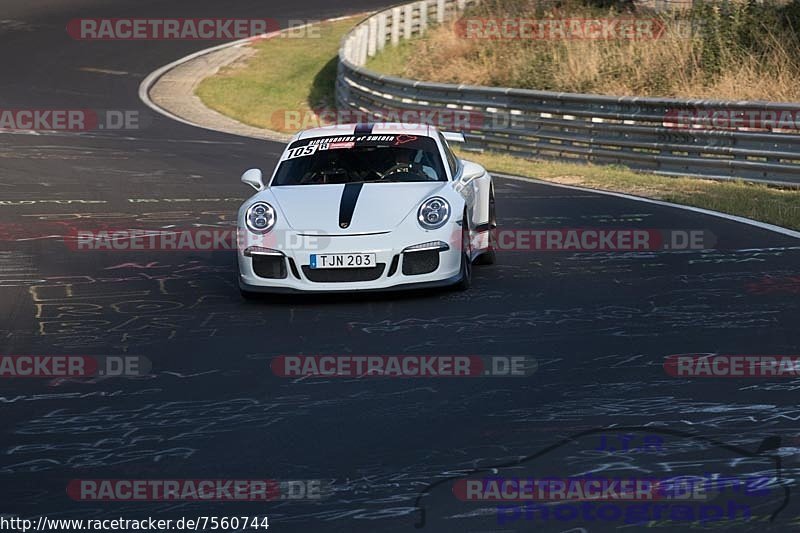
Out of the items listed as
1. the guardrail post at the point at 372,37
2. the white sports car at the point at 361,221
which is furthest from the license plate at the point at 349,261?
the guardrail post at the point at 372,37

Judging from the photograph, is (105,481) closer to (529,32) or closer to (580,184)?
(580,184)

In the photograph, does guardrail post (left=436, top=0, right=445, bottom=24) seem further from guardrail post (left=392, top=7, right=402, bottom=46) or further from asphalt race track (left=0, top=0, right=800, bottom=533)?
asphalt race track (left=0, top=0, right=800, bottom=533)

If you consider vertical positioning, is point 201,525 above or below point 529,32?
below

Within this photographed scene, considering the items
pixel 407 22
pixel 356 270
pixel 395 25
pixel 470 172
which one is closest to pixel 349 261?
pixel 356 270

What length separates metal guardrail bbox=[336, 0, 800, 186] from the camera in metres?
16.5

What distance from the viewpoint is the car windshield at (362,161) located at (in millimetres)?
10859

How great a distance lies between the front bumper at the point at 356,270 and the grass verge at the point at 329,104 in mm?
4681

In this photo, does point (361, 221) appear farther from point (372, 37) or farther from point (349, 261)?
point (372, 37)

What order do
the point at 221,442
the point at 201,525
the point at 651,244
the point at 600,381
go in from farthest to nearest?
the point at 651,244, the point at 600,381, the point at 221,442, the point at 201,525

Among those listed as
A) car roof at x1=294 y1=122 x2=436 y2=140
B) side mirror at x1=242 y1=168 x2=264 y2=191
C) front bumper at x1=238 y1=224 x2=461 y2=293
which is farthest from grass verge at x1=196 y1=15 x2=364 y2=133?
front bumper at x1=238 y1=224 x2=461 y2=293

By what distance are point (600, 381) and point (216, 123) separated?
19.3 m

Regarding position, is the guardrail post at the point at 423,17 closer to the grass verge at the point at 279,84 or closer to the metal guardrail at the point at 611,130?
the grass verge at the point at 279,84

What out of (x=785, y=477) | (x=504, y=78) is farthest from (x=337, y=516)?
(x=504, y=78)

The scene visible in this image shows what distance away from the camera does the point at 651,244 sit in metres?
12.3
